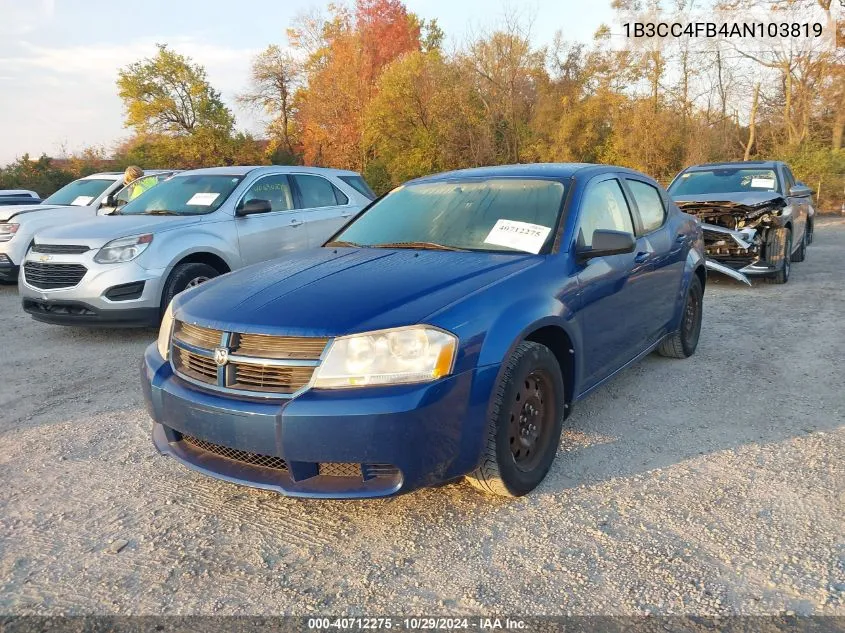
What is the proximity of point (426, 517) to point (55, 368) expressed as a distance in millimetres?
3986

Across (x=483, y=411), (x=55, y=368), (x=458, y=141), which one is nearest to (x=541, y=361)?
(x=483, y=411)

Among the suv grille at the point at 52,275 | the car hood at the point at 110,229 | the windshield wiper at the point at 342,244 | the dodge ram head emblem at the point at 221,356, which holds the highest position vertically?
the car hood at the point at 110,229

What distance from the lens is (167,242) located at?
6.10m

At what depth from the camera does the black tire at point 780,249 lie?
8.34 m

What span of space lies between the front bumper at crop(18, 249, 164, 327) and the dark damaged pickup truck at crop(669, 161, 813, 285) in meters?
6.59

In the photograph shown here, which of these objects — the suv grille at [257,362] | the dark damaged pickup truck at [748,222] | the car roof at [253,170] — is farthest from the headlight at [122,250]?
the dark damaged pickup truck at [748,222]

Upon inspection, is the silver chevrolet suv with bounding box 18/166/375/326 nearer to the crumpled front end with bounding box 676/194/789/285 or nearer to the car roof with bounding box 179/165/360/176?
the car roof with bounding box 179/165/360/176

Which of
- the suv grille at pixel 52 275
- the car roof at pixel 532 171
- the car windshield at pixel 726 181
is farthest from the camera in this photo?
the car windshield at pixel 726 181

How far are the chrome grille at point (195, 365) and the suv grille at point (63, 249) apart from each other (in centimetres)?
370

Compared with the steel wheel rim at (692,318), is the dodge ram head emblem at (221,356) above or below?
above

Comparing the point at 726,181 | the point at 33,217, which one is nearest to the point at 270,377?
the point at 33,217

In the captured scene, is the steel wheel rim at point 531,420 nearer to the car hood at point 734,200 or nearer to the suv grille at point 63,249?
the suv grille at point 63,249

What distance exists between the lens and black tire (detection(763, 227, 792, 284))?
8.34 metres

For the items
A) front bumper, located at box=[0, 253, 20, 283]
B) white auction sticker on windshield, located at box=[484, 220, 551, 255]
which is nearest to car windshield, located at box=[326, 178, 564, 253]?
white auction sticker on windshield, located at box=[484, 220, 551, 255]
